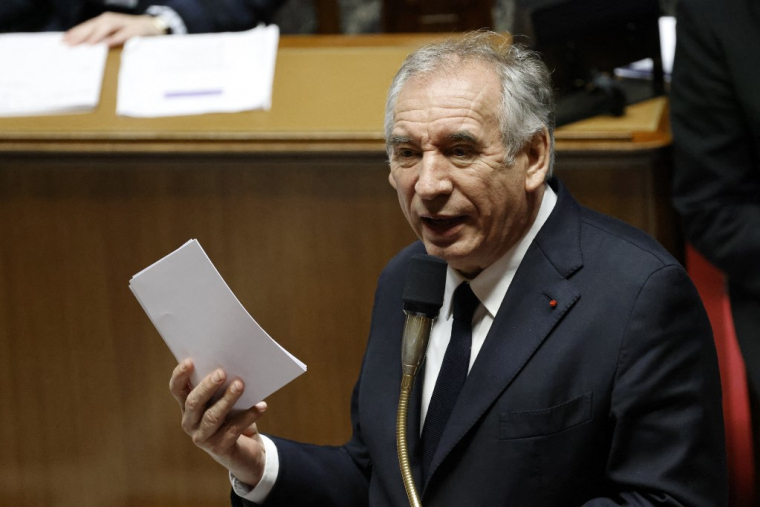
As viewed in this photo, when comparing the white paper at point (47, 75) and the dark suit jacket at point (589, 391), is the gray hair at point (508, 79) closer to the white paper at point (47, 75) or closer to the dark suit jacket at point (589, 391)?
the dark suit jacket at point (589, 391)

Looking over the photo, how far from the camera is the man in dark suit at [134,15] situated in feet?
8.14

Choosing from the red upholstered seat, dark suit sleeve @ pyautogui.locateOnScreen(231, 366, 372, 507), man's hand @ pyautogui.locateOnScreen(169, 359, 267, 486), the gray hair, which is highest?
the gray hair

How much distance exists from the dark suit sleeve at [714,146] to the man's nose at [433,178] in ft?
2.89

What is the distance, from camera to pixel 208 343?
135 centimetres

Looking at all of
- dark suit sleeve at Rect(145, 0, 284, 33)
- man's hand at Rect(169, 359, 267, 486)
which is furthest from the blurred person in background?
dark suit sleeve at Rect(145, 0, 284, 33)

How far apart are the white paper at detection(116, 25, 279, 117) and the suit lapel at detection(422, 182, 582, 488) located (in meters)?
0.98

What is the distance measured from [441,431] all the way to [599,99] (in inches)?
38.8

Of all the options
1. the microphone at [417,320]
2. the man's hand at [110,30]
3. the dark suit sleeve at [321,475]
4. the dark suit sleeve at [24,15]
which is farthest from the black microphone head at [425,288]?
the dark suit sleeve at [24,15]

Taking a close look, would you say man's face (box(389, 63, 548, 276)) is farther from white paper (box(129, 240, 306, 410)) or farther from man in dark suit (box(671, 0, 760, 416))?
man in dark suit (box(671, 0, 760, 416))

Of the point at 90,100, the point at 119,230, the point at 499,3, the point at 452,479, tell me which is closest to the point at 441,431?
the point at 452,479

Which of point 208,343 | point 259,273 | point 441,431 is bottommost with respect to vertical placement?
point 259,273

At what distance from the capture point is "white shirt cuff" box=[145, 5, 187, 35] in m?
2.61

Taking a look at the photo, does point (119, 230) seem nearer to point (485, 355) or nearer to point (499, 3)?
point (485, 355)

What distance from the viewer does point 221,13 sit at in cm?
275
